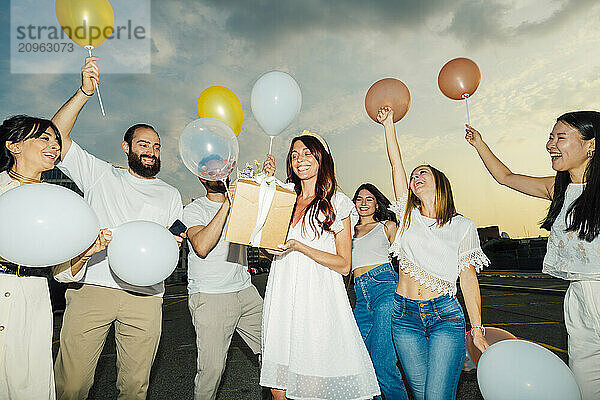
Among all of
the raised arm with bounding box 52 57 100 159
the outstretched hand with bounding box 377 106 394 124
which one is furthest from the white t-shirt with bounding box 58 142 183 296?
the outstretched hand with bounding box 377 106 394 124

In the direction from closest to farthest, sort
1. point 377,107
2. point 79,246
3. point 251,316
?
point 79,246
point 251,316
point 377,107

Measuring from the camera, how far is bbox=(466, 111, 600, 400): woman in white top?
89.3 inches

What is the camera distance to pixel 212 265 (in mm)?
3400

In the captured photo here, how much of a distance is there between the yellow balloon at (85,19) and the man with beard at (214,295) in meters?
1.43

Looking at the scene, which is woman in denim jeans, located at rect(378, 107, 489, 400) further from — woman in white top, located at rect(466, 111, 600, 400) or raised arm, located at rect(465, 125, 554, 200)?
woman in white top, located at rect(466, 111, 600, 400)

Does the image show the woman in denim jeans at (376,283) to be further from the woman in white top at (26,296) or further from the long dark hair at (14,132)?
the long dark hair at (14,132)

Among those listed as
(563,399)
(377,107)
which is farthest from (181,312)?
(563,399)

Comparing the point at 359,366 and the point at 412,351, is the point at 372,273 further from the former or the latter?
the point at 359,366

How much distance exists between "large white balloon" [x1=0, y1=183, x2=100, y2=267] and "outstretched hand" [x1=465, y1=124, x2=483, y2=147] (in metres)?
2.87

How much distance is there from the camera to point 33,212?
2.07 meters

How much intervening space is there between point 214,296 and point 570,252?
251cm

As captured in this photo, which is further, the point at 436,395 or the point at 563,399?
Answer: the point at 436,395

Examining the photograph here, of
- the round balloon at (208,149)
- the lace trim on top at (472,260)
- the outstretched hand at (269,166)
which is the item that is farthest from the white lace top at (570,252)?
the round balloon at (208,149)

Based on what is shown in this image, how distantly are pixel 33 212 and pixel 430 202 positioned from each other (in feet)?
8.49
